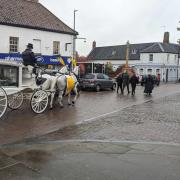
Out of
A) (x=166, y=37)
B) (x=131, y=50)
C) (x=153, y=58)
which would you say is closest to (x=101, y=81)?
(x=153, y=58)

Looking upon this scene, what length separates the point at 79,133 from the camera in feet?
29.0

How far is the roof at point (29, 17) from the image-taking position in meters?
28.3

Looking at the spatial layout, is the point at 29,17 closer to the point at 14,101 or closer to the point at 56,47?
the point at 56,47

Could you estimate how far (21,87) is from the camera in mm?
11234

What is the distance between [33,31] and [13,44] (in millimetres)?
2522

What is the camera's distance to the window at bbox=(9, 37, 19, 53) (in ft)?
92.5

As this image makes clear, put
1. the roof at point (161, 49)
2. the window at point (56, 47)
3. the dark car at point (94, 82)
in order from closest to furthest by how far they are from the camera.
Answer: the dark car at point (94, 82) → the window at point (56, 47) → the roof at point (161, 49)

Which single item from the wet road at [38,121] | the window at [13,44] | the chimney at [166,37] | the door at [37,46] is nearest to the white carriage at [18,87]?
the wet road at [38,121]

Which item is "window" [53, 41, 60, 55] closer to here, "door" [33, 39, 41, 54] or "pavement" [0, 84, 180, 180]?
"door" [33, 39, 41, 54]

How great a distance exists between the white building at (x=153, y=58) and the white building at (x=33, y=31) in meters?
29.5

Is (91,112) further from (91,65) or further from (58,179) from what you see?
(91,65)

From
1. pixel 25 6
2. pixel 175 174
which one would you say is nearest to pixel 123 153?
pixel 175 174

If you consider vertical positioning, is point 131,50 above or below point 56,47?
above

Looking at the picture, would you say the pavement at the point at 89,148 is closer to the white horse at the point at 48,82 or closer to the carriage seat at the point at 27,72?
the carriage seat at the point at 27,72
